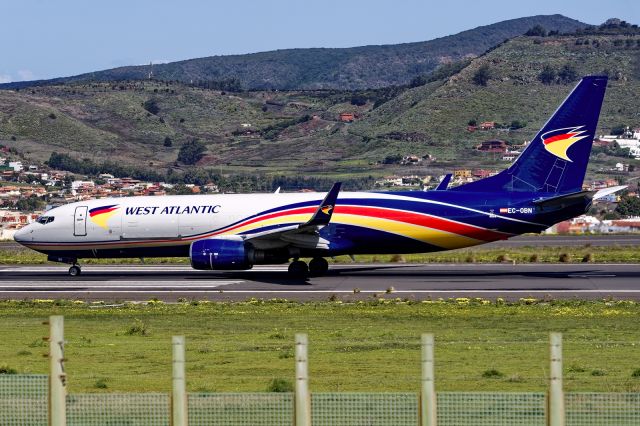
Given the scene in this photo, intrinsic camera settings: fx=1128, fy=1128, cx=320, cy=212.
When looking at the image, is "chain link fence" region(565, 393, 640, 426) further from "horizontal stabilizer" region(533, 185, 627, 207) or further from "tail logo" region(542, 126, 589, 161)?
"tail logo" region(542, 126, 589, 161)

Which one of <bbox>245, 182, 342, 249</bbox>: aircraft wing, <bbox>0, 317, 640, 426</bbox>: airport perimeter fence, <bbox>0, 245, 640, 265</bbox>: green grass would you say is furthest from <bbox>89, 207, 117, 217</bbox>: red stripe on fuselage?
<bbox>0, 317, 640, 426</bbox>: airport perimeter fence

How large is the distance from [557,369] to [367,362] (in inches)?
426

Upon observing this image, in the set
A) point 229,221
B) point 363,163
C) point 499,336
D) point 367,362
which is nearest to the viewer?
point 367,362

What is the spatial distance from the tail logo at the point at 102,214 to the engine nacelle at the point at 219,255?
6074mm

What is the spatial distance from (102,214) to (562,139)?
20218 mm

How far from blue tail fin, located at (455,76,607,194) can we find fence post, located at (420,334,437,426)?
115ft

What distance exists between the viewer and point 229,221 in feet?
158

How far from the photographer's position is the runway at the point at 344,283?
130 ft

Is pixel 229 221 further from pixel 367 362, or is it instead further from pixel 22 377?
pixel 22 377

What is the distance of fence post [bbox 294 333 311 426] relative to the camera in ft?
38.7

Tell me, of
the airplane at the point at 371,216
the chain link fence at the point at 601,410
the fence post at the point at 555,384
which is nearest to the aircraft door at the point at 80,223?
the airplane at the point at 371,216

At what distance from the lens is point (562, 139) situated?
4653 centimetres

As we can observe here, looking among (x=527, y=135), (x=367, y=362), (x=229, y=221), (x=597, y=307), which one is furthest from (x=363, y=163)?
(x=367, y=362)

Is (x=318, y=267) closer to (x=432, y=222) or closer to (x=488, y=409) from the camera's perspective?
(x=432, y=222)
